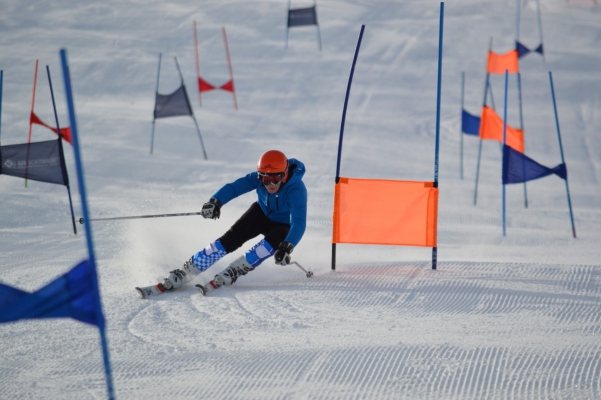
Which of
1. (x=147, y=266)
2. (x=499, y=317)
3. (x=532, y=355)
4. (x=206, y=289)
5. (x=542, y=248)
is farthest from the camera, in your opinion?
(x=542, y=248)

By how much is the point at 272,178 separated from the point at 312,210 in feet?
14.2

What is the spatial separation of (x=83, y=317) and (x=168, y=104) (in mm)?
9777

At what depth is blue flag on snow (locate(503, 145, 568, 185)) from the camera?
8.67m

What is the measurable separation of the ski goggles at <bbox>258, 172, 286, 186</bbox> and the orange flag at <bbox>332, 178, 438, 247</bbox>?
0.74m

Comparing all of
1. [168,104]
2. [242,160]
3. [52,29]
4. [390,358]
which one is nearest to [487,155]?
[242,160]

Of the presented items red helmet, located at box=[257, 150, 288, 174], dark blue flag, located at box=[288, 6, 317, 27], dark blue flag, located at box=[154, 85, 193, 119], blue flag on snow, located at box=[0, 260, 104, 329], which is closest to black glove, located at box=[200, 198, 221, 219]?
red helmet, located at box=[257, 150, 288, 174]

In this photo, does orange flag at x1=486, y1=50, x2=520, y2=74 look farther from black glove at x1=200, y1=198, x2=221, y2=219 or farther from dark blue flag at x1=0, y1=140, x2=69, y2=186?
black glove at x1=200, y1=198, x2=221, y2=219

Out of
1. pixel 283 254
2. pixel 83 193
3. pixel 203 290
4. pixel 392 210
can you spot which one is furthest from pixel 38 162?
pixel 83 193

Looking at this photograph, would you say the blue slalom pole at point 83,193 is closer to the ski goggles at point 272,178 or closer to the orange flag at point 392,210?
the ski goggles at point 272,178

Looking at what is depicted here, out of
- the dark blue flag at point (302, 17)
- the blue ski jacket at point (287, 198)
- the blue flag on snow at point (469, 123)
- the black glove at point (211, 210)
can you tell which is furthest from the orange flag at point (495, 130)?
the dark blue flag at point (302, 17)

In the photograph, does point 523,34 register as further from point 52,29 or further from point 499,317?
point 499,317

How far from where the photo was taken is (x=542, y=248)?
817 centimetres

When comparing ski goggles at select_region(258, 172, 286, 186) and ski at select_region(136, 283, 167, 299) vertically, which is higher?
ski goggles at select_region(258, 172, 286, 186)

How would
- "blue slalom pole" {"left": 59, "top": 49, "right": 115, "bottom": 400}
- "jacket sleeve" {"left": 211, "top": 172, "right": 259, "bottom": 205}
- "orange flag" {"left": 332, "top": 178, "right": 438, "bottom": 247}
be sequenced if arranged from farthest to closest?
"orange flag" {"left": 332, "top": 178, "right": 438, "bottom": 247} < "jacket sleeve" {"left": 211, "top": 172, "right": 259, "bottom": 205} < "blue slalom pole" {"left": 59, "top": 49, "right": 115, "bottom": 400}
